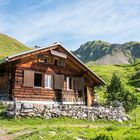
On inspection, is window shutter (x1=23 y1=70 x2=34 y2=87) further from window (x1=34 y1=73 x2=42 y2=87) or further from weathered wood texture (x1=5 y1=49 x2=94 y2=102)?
window (x1=34 y1=73 x2=42 y2=87)

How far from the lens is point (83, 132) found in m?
20.5

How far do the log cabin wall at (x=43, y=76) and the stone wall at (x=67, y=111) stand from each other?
155 inches

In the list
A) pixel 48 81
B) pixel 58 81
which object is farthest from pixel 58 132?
pixel 58 81

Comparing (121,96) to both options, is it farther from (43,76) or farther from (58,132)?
(58,132)

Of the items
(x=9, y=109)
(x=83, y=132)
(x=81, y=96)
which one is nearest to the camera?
(x=83, y=132)

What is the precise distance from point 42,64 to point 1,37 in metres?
86.5

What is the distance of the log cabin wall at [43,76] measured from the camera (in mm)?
33356

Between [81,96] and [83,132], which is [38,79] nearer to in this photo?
[81,96]

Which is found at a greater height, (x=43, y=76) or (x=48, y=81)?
(x=43, y=76)

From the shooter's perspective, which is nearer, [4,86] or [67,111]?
[67,111]

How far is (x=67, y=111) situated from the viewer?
3184 cm

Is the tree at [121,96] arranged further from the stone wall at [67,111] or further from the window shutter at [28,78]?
the window shutter at [28,78]

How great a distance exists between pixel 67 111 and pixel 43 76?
5408 mm

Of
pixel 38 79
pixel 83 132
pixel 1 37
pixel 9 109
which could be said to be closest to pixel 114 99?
pixel 38 79
